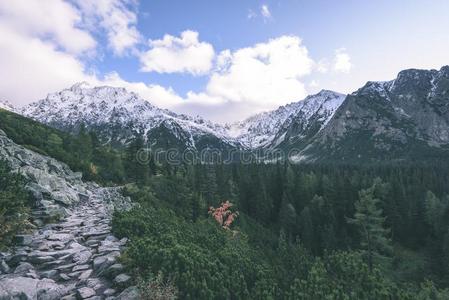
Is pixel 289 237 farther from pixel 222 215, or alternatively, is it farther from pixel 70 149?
pixel 70 149

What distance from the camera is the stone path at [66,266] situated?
28.9ft

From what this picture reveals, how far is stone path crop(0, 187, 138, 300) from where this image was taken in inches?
346

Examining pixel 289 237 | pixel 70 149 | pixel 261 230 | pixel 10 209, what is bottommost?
pixel 261 230

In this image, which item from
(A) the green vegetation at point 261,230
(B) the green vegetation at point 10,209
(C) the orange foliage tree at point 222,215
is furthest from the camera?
(C) the orange foliage tree at point 222,215

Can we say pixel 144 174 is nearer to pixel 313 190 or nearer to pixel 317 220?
pixel 317 220

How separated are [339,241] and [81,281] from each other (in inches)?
2183

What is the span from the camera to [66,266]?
10.9m

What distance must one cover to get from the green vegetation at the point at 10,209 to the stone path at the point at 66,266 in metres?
0.56

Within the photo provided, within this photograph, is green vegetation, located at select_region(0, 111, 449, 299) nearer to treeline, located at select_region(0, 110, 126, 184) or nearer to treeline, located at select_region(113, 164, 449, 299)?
treeline, located at select_region(113, 164, 449, 299)

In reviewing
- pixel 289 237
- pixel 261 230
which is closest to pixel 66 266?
pixel 289 237

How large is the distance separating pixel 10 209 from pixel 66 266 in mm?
5596

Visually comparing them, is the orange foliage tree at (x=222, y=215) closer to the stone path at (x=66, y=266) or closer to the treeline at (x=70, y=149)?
the treeline at (x=70, y=149)

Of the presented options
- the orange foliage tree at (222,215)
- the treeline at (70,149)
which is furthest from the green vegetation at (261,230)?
the orange foliage tree at (222,215)

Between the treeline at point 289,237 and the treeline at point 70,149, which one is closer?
the treeline at point 289,237
